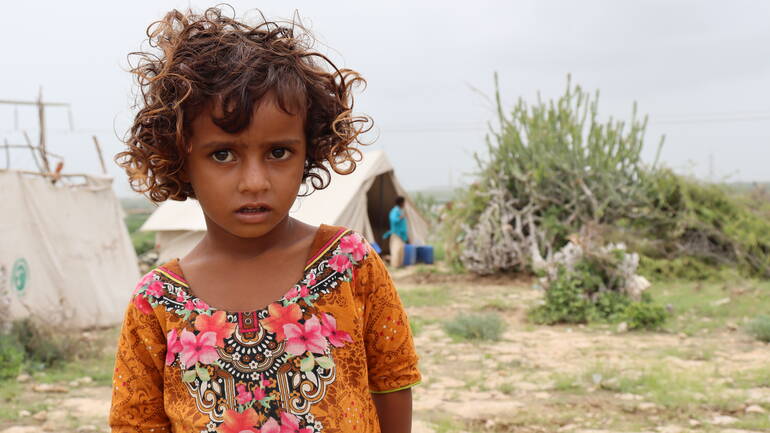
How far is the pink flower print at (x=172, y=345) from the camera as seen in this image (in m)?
1.16

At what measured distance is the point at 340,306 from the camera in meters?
1.20

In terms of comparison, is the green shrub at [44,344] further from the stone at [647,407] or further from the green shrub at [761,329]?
the green shrub at [761,329]

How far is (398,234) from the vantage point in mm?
11867

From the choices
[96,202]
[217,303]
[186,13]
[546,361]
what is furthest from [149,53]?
[96,202]

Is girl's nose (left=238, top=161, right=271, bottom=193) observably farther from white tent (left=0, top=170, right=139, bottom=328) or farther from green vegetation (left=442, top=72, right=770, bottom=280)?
green vegetation (left=442, top=72, right=770, bottom=280)

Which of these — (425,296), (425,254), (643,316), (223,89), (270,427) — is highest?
(223,89)

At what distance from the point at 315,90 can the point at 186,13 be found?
10.8 inches

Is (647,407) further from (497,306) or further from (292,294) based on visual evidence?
(497,306)

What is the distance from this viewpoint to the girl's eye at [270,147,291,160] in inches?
45.5

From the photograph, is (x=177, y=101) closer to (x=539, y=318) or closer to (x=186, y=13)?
(x=186, y=13)

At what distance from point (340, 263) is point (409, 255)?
34.8ft

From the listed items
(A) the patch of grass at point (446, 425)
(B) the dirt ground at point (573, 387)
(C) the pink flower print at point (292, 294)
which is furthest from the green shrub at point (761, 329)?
(C) the pink flower print at point (292, 294)

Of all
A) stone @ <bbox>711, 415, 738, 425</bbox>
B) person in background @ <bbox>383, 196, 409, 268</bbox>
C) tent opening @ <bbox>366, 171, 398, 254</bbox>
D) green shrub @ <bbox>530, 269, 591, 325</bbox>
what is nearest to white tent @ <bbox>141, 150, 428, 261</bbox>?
tent opening @ <bbox>366, 171, 398, 254</bbox>

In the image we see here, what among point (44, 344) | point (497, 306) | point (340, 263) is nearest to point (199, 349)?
point (340, 263)
